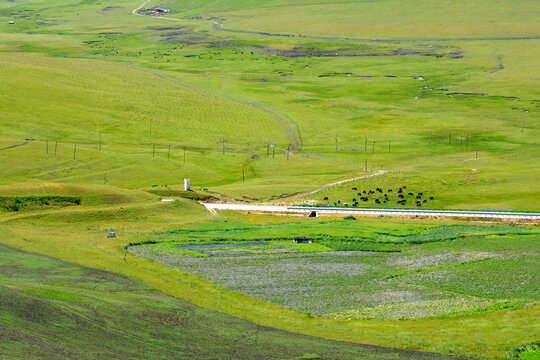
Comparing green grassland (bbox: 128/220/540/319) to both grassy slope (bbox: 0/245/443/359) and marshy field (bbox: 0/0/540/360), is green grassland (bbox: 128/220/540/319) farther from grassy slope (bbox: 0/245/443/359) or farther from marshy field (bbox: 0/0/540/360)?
grassy slope (bbox: 0/245/443/359)

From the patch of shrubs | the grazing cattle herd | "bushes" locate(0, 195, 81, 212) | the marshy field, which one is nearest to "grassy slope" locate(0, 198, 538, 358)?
the marshy field

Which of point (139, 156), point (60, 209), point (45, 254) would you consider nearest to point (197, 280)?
point (45, 254)

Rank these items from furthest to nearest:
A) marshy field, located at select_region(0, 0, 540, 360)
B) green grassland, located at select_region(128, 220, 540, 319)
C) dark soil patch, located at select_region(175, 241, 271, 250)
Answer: dark soil patch, located at select_region(175, 241, 271, 250) → green grassland, located at select_region(128, 220, 540, 319) → marshy field, located at select_region(0, 0, 540, 360)

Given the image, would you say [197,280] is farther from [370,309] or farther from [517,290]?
[517,290]

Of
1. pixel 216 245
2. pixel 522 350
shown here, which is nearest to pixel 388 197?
pixel 216 245

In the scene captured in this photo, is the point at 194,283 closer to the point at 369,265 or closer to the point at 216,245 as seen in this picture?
the point at 216,245

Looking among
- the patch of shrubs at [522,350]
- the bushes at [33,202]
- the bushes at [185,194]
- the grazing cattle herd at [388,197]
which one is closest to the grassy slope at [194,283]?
the patch of shrubs at [522,350]
